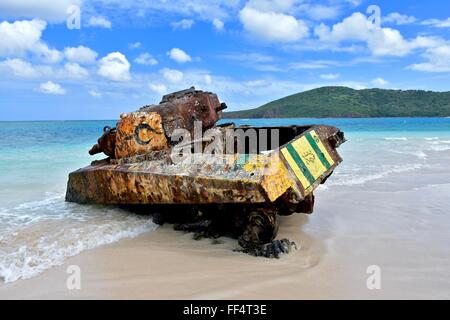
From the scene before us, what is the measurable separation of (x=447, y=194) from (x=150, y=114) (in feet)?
16.8

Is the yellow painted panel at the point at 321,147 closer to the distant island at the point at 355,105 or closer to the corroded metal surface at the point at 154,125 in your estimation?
the corroded metal surface at the point at 154,125

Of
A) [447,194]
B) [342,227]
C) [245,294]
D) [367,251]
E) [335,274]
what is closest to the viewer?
[245,294]

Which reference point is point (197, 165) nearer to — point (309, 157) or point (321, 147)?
point (309, 157)

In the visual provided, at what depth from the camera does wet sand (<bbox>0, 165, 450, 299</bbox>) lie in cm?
323

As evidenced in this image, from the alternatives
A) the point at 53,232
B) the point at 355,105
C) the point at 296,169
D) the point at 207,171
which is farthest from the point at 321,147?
the point at 355,105

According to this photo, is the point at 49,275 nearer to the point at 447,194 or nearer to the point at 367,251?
the point at 367,251

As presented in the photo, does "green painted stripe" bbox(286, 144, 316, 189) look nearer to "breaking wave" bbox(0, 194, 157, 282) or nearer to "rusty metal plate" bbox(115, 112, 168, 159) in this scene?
"rusty metal plate" bbox(115, 112, 168, 159)

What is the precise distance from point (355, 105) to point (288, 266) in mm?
106029

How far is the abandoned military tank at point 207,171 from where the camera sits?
404 centimetres

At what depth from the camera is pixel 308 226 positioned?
5191 millimetres

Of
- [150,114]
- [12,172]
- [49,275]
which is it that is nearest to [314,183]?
[150,114]

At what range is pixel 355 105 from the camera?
10362 centimetres

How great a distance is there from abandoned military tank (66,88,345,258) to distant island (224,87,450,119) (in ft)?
286
